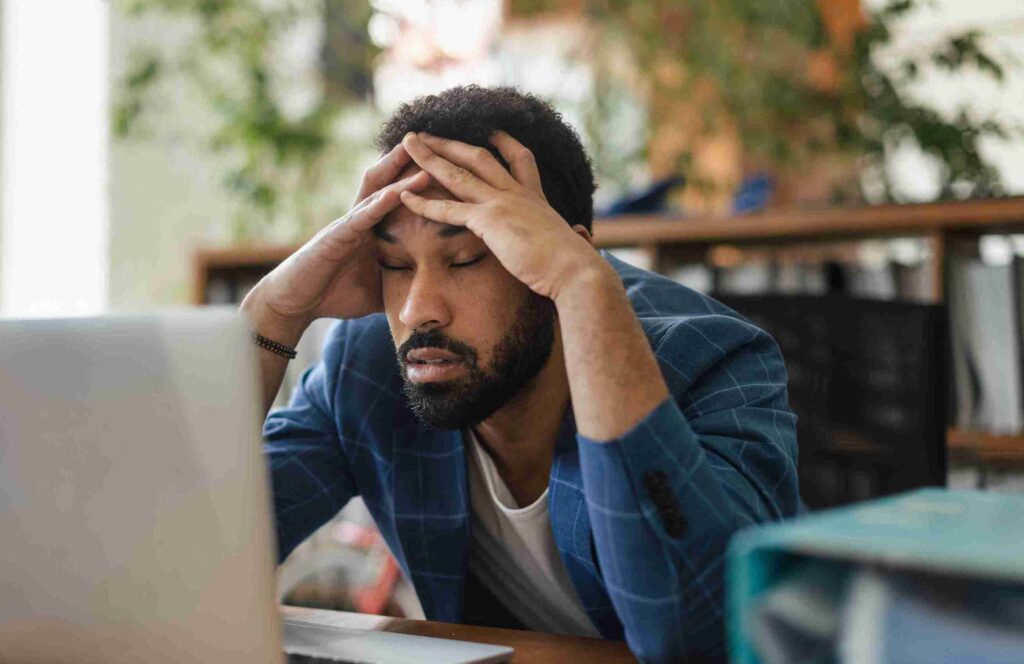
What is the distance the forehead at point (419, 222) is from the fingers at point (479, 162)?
4 cm

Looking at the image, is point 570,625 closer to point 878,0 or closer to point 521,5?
point 521,5

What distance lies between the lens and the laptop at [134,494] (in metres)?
0.67

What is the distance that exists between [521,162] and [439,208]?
0.43ft

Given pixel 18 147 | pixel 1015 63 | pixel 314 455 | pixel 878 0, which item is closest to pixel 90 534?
pixel 314 455

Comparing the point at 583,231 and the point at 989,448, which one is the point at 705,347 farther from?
the point at 989,448

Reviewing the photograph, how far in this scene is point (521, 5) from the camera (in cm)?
339

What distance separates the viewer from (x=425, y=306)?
1.15 meters

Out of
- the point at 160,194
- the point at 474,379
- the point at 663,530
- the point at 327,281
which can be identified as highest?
the point at 160,194

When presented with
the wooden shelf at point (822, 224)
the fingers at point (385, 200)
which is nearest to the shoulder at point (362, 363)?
the fingers at point (385, 200)

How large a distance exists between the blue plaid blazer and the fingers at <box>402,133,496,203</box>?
0.26 m

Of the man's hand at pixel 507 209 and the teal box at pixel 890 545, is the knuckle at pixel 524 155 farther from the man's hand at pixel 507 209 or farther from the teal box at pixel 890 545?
the teal box at pixel 890 545

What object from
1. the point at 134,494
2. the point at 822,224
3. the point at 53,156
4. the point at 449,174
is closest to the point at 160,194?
the point at 53,156

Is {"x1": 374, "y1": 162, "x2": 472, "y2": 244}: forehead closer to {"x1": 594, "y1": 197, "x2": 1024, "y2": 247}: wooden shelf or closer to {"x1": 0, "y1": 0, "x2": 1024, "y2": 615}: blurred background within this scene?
{"x1": 0, "y1": 0, "x2": 1024, "y2": 615}: blurred background

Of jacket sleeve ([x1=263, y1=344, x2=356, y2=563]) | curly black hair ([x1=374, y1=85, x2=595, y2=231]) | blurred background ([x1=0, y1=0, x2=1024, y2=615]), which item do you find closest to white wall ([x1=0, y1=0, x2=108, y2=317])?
blurred background ([x1=0, y1=0, x2=1024, y2=615])
